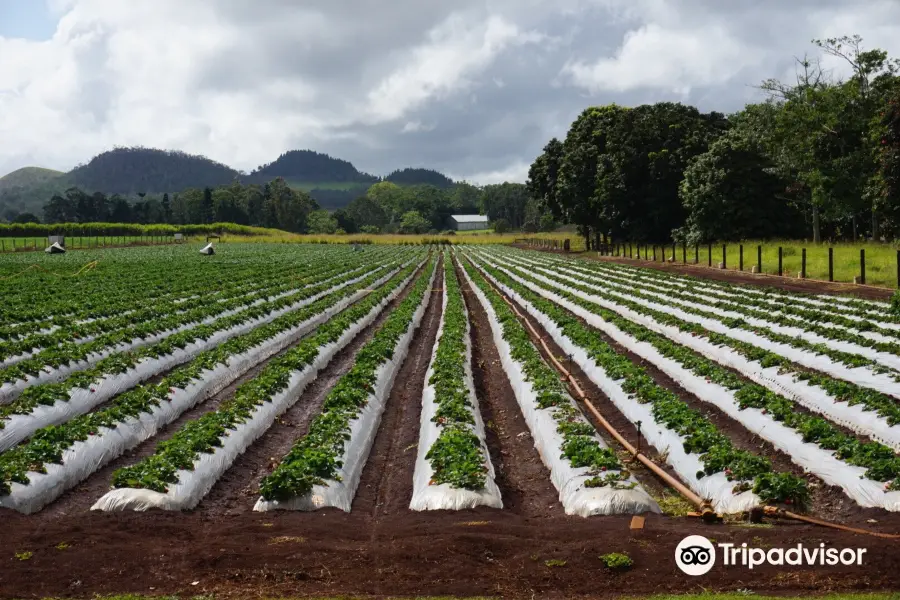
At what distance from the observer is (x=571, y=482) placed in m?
9.48

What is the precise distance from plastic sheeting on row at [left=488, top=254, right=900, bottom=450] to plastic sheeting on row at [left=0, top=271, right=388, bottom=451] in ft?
39.0

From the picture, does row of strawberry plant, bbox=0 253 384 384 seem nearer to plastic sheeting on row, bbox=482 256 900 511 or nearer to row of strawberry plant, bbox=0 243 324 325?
row of strawberry plant, bbox=0 243 324 325

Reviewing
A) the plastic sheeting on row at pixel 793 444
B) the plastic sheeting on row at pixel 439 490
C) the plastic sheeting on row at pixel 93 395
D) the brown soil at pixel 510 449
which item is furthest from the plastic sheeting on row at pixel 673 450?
the plastic sheeting on row at pixel 93 395

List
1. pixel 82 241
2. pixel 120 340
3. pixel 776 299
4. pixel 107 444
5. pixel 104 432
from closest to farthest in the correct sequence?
pixel 107 444 → pixel 104 432 → pixel 120 340 → pixel 776 299 → pixel 82 241

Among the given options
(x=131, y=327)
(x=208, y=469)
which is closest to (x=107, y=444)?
(x=208, y=469)

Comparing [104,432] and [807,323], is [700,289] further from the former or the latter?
[104,432]

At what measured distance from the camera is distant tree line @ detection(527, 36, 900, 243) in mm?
49425

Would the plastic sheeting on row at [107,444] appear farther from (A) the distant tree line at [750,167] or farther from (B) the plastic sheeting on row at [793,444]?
(A) the distant tree line at [750,167]

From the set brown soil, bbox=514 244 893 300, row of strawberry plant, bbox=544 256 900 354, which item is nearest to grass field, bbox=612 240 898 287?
brown soil, bbox=514 244 893 300

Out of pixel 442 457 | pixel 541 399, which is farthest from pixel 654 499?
pixel 541 399

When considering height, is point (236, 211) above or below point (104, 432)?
above

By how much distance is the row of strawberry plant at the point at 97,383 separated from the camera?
Result: 38.3 ft

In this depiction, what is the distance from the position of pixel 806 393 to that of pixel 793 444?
3031 millimetres

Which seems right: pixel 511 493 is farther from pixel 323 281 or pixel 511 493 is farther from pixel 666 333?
pixel 323 281
